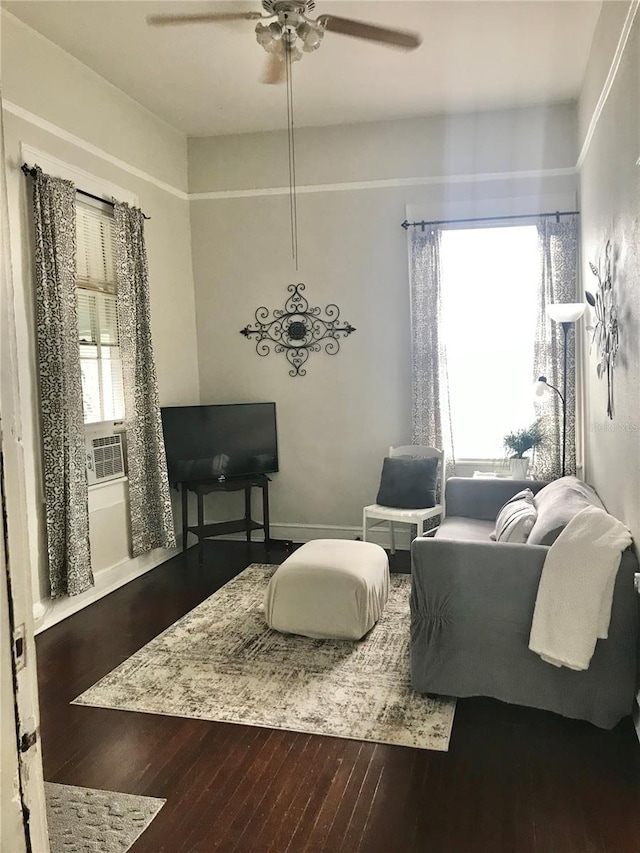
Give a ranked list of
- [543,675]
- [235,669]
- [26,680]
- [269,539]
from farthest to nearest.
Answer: [269,539], [235,669], [543,675], [26,680]

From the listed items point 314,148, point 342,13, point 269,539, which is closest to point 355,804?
point 269,539

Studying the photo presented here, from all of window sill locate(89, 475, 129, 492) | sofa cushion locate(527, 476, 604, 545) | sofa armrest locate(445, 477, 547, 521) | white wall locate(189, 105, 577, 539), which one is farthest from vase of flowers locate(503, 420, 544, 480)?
window sill locate(89, 475, 129, 492)

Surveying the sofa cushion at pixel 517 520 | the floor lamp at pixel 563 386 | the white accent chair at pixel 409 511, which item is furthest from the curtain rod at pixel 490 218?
the sofa cushion at pixel 517 520

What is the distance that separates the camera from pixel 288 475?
5797mm

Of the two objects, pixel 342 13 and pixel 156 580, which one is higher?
pixel 342 13

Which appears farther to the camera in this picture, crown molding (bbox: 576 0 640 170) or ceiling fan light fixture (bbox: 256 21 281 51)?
ceiling fan light fixture (bbox: 256 21 281 51)

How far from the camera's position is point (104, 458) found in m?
4.55

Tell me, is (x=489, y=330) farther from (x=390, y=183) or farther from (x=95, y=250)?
(x=95, y=250)

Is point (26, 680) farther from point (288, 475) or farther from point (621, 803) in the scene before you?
point (288, 475)

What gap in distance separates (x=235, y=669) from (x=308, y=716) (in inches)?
22.7

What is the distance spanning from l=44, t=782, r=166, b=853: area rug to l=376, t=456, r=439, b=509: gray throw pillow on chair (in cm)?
300

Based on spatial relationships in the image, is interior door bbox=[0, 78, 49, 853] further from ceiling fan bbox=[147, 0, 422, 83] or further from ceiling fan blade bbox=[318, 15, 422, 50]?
ceiling fan blade bbox=[318, 15, 422, 50]

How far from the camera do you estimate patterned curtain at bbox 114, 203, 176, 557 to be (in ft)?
15.4

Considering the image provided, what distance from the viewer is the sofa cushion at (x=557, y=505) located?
2.98m
